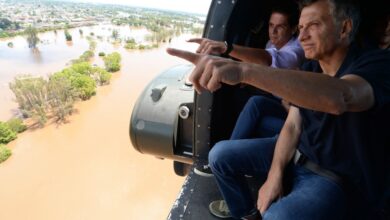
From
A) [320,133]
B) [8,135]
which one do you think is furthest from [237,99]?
[8,135]

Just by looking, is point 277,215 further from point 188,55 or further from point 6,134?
point 6,134

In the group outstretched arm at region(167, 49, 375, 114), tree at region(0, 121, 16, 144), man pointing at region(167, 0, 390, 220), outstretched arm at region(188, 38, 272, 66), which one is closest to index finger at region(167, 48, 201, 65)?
man pointing at region(167, 0, 390, 220)

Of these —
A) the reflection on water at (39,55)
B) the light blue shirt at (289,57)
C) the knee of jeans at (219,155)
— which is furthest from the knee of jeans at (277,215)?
Result: the reflection on water at (39,55)

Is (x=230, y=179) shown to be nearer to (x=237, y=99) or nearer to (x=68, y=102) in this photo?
(x=237, y=99)

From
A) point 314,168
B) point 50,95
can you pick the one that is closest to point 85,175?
point 50,95

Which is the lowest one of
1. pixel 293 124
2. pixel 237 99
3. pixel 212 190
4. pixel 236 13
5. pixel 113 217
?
pixel 113 217

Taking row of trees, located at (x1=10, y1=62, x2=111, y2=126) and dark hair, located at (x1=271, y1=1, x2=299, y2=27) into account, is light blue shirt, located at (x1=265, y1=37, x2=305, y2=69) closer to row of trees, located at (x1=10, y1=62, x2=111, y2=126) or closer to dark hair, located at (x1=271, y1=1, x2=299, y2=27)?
dark hair, located at (x1=271, y1=1, x2=299, y2=27)

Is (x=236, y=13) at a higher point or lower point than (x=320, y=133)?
higher
